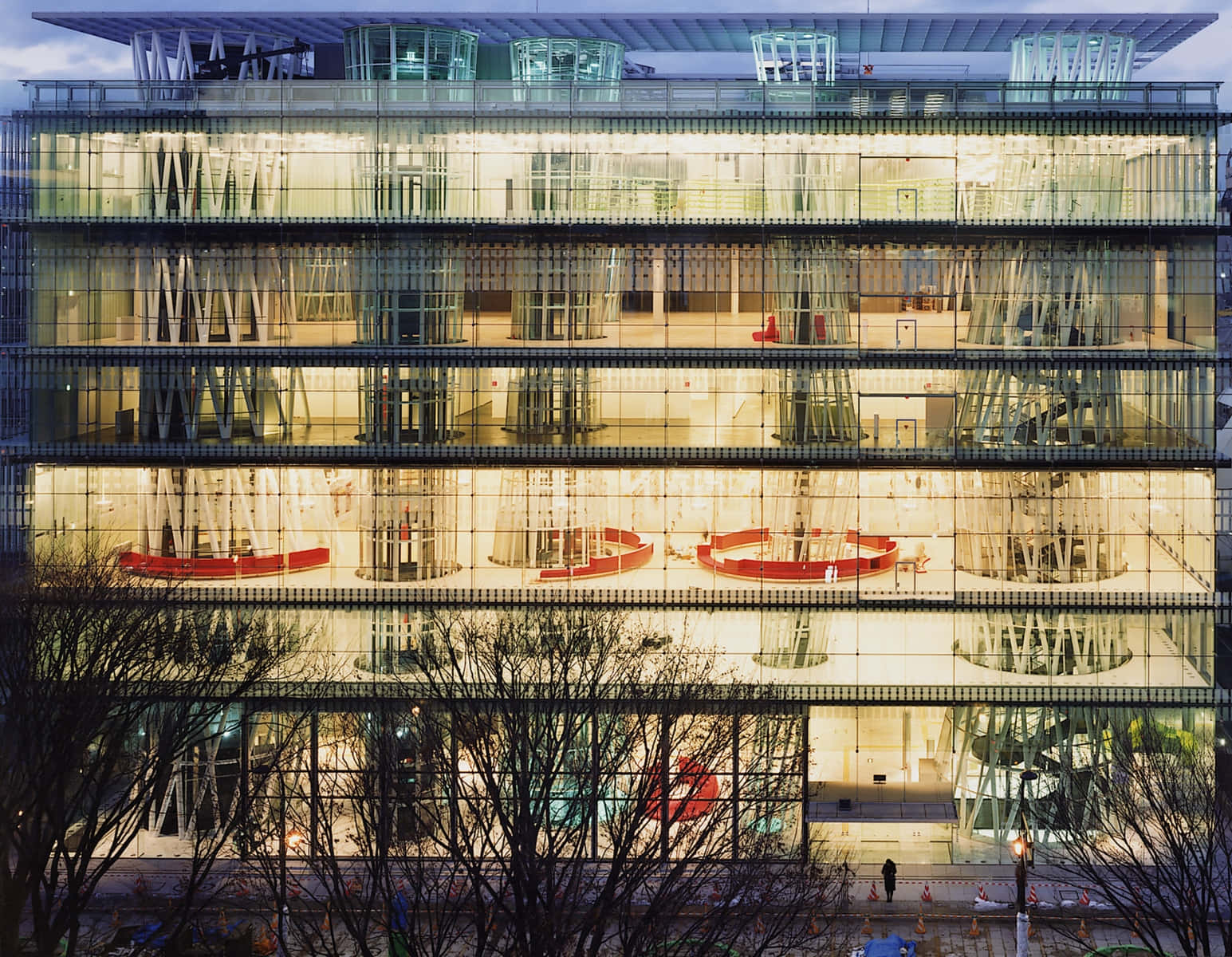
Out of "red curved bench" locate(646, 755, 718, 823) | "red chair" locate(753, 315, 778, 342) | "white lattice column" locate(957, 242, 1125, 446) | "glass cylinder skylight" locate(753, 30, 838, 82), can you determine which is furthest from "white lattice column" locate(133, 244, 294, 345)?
"white lattice column" locate(957, 242, 1125, 446)

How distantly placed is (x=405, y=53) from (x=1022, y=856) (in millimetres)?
35577

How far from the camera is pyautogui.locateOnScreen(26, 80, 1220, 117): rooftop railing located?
6544 centimetres

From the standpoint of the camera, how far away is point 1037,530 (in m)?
66.7

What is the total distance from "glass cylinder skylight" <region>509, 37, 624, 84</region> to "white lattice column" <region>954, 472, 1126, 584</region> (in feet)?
66.5

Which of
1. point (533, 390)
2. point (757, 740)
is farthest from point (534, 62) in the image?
point (757, 740)

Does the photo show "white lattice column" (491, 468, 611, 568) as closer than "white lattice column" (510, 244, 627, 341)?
No

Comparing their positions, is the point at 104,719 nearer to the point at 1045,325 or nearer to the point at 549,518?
the point at 549,518

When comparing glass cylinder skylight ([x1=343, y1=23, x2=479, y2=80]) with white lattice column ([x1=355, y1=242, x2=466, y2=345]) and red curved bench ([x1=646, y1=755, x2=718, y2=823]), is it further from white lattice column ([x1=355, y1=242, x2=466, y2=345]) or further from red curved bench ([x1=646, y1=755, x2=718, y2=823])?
red curved bench ([x1=646, y1=755, x2=718, y2=823])

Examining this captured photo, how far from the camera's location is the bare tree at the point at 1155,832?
5219 centimetres

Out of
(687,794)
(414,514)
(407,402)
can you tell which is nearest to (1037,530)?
(687,794)

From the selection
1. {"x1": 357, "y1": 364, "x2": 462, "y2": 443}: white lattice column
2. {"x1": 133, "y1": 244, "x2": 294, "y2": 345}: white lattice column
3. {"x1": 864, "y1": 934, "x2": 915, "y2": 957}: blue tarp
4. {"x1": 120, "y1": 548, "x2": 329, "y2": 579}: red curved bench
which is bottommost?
{"x1": 864, "y1": 934, "x2": 915, "y2": 957}: blue tarp

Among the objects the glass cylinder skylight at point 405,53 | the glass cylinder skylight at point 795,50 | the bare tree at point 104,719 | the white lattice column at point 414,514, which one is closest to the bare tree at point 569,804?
the white lattice column at point 414,514

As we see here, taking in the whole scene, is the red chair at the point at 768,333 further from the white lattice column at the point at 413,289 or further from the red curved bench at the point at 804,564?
the white lattice column at the point at 413,289

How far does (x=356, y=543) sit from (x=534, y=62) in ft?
61.7
